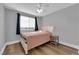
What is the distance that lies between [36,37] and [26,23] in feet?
1.02

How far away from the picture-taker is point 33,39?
1.52m

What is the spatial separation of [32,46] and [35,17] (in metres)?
0.52

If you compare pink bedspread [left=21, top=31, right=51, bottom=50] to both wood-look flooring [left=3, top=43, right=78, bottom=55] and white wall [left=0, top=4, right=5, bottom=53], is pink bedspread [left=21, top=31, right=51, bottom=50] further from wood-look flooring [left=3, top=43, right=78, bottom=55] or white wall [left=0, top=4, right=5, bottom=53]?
white wall [left=0, top=4, right=5, bottom=53]

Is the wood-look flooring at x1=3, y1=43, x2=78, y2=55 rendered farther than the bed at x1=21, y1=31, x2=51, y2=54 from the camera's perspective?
No

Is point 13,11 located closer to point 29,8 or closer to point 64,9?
point 29,8

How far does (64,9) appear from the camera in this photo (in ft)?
4.60

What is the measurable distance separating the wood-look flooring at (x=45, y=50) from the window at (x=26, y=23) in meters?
0.34

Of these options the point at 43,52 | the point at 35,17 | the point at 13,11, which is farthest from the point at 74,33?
the point at 13,11

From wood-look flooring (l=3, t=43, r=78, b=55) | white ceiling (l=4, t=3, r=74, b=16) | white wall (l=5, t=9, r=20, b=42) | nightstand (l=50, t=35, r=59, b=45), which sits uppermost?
white ceiling (l=4, t=3, r=74, b=16)

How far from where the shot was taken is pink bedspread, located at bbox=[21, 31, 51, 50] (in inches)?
57.6

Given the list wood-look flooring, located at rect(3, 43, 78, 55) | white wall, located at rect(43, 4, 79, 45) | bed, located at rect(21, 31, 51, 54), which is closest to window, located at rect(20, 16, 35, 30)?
bed, located at rect(21, 31, 51, 54)

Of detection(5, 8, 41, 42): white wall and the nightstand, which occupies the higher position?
detection(5, 8, 41, 42): white wall

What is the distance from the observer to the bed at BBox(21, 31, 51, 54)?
1450mm

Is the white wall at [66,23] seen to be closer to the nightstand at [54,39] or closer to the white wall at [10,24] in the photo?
the nightstand at [54,39]
